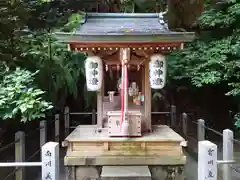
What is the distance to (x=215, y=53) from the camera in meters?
9.31

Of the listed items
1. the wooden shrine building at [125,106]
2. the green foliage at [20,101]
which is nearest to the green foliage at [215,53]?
the wooden shrine building at [125,106]

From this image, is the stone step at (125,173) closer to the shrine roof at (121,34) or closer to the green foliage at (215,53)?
the shrine roof at (121,34)

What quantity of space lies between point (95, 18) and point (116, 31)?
5.29 feet

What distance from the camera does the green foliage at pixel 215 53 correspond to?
8.84 metres

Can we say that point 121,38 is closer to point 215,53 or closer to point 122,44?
point 122,44

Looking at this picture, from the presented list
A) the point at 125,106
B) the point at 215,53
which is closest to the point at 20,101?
the point at 125,106

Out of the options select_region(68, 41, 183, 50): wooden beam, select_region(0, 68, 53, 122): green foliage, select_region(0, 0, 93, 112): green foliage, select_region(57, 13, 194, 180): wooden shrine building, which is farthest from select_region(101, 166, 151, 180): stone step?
select_region(0, 0, 93, 112): green foliage

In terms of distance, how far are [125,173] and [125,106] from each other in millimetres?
1560

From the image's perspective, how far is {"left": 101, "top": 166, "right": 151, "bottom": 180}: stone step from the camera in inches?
221

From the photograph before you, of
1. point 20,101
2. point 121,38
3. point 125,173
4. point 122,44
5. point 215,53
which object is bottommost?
point 125,173

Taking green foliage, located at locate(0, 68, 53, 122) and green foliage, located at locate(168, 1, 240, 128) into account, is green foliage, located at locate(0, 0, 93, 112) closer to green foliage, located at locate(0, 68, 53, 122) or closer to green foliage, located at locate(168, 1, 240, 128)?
green foliage, located at locate(0, 68, 53, 122)

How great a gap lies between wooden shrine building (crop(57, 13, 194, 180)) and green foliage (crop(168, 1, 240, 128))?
220 centimetres

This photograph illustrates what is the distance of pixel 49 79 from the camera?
31.1ft

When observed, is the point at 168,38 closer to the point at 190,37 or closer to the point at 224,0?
the point at 190,37
